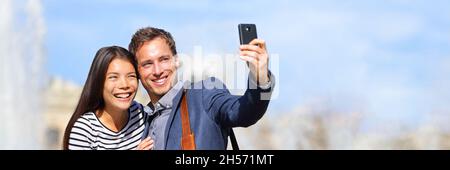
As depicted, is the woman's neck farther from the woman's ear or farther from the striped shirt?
the woman's ear

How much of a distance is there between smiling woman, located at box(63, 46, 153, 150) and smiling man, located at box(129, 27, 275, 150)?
0.20 feet

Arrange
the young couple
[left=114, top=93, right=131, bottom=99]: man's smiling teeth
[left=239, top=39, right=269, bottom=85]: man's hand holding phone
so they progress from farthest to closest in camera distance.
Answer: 1. [left=114, top=93, right=131, bottom=99]: man's smiling teeth
2. the young couple
3. [left=239, top=39, right=269, bottom=85]: man's hand holding phone

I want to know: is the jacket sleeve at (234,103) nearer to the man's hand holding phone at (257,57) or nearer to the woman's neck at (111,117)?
the man's hand holding phone at (257,57)

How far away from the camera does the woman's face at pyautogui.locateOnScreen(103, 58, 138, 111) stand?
3779 millimetres

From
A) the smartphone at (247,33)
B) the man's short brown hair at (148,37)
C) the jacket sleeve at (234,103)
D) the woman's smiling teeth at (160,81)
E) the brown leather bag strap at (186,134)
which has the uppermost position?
the man's short brown hair at (148,37)

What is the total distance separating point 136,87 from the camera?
381 cm

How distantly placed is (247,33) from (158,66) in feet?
1.35

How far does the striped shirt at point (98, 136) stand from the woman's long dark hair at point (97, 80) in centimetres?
3

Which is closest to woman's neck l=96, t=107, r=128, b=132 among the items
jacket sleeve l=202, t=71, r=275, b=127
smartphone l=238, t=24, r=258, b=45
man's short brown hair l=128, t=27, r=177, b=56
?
man's short brown hair l=128, t=27, r=177, b=56

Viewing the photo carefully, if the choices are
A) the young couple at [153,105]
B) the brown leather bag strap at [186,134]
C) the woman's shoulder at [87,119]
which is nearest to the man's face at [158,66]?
the young couple at [153,105]

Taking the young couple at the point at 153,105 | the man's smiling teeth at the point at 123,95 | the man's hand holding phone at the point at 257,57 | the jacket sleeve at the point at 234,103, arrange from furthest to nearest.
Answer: the man's smiling teeth at the point at 123,95, the young couple at the point at 153,105, the jacket sleeve at the point at 234,103, the man's hand holding phone at the point at 257,57

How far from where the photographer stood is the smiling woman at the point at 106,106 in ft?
12.3

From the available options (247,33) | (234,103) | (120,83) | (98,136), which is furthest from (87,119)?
(247,33)
